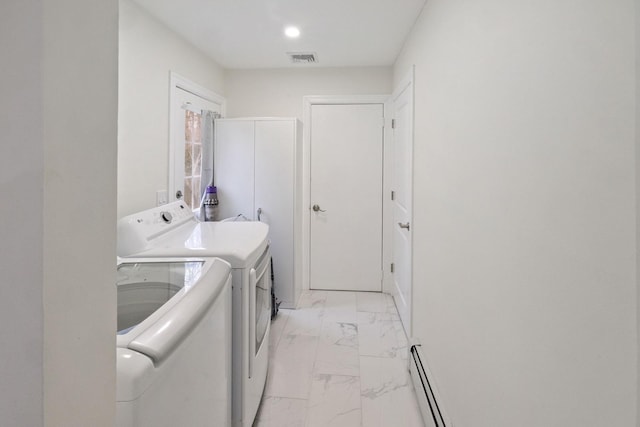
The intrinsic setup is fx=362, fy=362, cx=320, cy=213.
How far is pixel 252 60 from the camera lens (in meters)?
3.42

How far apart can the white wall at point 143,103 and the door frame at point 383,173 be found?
4.34ft

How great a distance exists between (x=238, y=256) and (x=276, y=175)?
1.78 metres

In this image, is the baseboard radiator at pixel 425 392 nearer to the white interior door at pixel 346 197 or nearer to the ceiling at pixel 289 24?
the white interior door at pixel 346 197

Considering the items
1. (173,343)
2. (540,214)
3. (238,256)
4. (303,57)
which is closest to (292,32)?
(303,57)

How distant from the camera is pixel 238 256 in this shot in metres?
1.64

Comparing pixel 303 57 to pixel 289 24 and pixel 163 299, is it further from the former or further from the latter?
pixel 163 299

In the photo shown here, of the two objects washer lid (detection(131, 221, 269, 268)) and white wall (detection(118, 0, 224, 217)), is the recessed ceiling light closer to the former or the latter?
white wall (detection(118, 0, 224, 217))

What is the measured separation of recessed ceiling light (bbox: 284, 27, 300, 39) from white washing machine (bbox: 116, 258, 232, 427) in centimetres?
193

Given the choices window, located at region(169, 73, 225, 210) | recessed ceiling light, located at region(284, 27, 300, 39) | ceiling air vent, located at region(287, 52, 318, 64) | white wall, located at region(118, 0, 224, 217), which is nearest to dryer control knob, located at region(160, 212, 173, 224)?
white wall, located at region(118, 0, 224, 217)

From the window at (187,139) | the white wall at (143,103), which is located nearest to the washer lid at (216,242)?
the white wall at (143,103)

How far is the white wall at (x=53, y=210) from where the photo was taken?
0.39 meters

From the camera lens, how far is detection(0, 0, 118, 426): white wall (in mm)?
388

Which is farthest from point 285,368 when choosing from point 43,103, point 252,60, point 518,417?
point 252,60

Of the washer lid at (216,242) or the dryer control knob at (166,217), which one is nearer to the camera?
the washer lid at (216,242)
